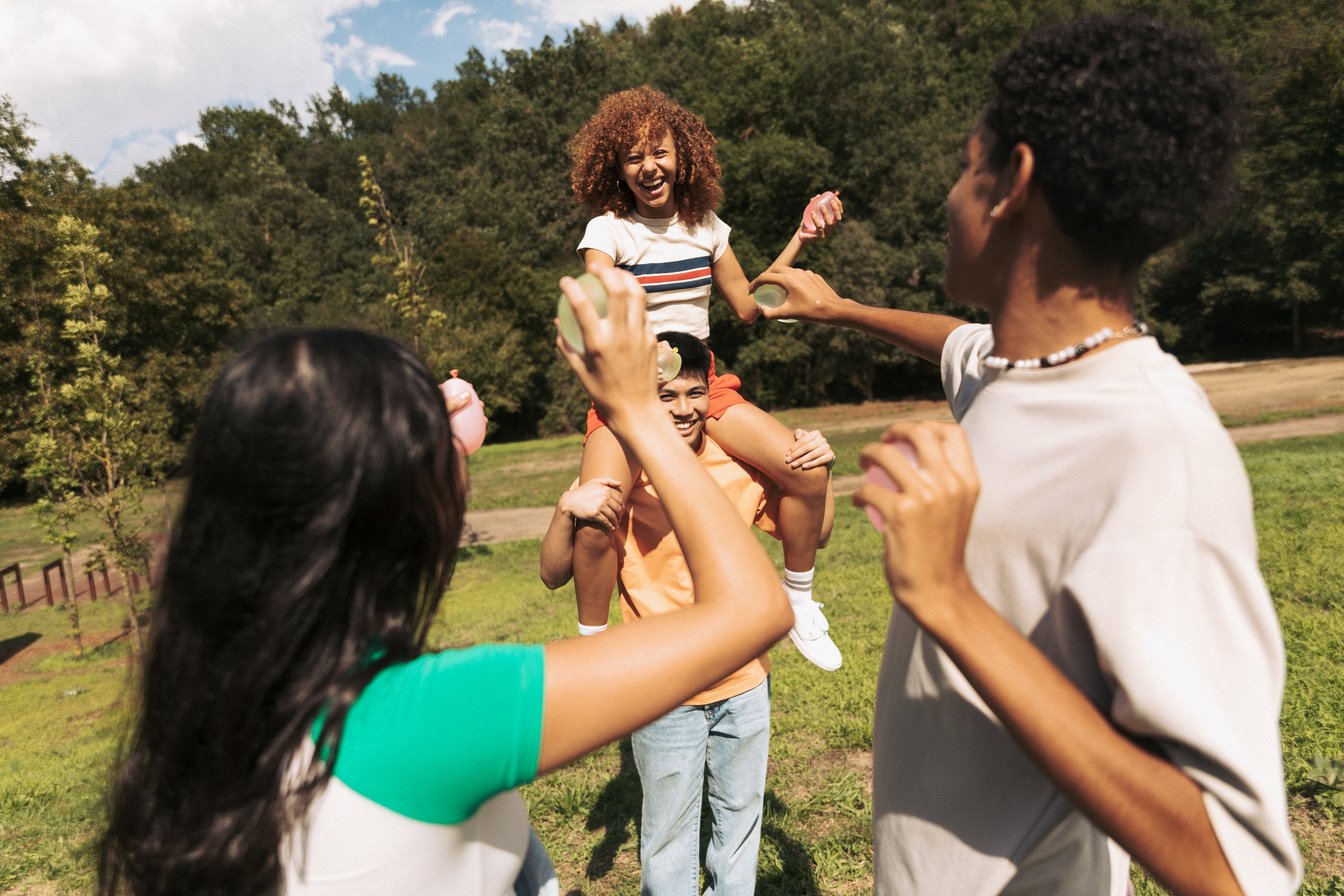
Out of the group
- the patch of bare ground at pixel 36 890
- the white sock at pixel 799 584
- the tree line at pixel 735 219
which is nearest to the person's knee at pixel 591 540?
the white sock at pixel 799 584

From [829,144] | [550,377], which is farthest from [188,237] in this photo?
[829,144]

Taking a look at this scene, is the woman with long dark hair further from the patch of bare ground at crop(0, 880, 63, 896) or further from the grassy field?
the patch of bare ground at crop(0, 880, 63, 896)

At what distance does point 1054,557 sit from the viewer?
1266 mm

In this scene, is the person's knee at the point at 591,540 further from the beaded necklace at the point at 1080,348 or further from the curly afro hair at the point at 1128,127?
the curly afro hair at the point at 1128,127

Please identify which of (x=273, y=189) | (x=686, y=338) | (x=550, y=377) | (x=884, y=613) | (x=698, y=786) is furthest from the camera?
(x=273, y=189)

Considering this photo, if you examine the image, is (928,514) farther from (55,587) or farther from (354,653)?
(55,587)

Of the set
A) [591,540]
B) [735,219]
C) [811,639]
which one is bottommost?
[811,639]

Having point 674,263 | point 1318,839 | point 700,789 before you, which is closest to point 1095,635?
point 700,789

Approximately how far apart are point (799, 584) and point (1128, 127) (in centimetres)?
268

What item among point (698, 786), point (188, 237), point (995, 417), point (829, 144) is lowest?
point (698, 786)

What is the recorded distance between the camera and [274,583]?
1.32m

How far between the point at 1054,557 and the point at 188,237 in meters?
37.8

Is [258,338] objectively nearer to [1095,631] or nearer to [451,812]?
[451,812]

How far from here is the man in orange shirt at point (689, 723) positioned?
285 centimetres
